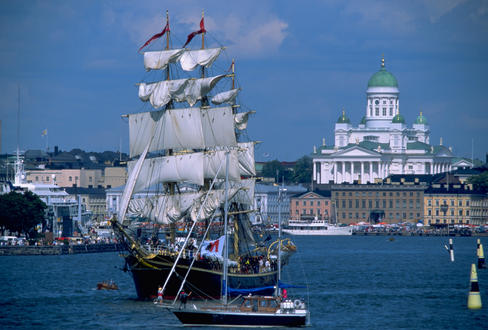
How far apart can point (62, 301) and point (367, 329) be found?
16297 mm

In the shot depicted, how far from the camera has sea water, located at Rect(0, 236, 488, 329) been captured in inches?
2051

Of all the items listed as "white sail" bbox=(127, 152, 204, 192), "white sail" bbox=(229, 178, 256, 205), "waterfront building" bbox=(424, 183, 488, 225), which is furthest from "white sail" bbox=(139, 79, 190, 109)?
"waterfront building" bbox=(424, 183, 488, 225)

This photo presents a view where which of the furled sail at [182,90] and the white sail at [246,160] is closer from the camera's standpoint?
the furled sail at [182,90]

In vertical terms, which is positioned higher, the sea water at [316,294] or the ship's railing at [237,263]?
the ship's railing at [237,263]

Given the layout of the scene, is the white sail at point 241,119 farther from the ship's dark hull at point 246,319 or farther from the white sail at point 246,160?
the ship's dark hull at point 246,319

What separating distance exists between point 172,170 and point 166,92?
4038mm

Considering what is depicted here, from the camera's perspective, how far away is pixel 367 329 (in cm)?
4997

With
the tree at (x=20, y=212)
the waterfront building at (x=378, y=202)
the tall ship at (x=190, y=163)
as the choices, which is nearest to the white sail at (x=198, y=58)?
the tall ship at (x=190, y=163)

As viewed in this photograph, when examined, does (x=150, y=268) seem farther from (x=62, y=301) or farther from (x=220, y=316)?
(x=220, y=316)

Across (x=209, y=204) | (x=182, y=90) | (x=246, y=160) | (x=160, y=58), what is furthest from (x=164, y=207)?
(x=246, y=160)

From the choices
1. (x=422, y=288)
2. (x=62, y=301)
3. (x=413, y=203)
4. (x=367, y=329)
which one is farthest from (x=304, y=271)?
(x=413, y=203)

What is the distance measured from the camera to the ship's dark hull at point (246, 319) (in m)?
47.1

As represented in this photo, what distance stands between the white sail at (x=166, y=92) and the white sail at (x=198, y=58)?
1418 millimetres

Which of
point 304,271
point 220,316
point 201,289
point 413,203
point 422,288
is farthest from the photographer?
point 413,203
